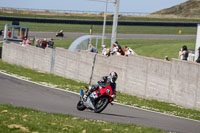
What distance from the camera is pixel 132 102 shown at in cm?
2039

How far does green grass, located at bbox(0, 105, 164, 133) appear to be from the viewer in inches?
410

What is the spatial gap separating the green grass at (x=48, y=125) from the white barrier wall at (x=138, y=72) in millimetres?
8214

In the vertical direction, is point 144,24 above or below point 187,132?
above

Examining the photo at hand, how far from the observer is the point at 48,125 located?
36.3 ft

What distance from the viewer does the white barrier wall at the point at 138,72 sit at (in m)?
20.3

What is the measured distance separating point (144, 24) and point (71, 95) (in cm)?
4852

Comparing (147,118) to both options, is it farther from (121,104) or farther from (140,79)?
(140,79)

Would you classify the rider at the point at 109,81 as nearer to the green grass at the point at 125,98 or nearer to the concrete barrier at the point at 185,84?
the green grass at the point at 125,98

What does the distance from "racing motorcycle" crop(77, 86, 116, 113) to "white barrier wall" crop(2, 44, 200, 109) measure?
17.5ft

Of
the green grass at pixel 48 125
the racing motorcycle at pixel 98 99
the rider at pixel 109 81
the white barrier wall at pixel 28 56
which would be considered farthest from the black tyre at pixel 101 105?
the white barrier wall at pixel 28 56

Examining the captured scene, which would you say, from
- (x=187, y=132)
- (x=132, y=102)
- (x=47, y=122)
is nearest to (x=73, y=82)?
(x=132, y=102)

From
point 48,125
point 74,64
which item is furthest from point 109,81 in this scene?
point 74,64

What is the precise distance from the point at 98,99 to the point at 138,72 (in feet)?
24.7

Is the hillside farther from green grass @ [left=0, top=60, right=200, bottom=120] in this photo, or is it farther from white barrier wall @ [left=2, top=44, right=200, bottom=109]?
green grass @ [left=0, top=60, right=200, bottom=120]
